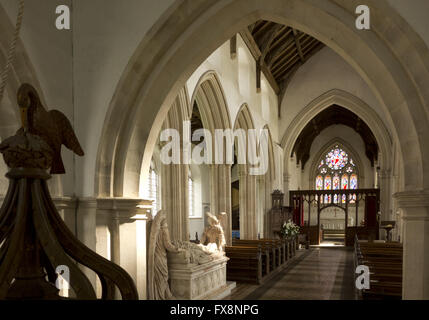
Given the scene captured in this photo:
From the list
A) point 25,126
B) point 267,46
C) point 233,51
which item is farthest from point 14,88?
point 267,46

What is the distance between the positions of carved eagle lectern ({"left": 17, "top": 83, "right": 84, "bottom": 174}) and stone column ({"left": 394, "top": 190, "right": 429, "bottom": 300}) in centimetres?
330

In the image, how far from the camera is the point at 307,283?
8.34m

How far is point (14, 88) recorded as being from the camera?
12.6 ft

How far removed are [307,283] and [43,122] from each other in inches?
321

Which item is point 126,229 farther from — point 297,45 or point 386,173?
point 386,173

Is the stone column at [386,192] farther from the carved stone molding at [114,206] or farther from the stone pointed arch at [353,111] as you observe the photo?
the carved stone molding at [114,206]

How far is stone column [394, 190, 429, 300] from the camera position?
3566 mm

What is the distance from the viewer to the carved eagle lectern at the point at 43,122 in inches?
38.2

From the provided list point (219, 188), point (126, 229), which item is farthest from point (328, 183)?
point (126, 229)

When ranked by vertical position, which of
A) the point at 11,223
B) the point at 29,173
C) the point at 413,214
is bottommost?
the point at 413,214
